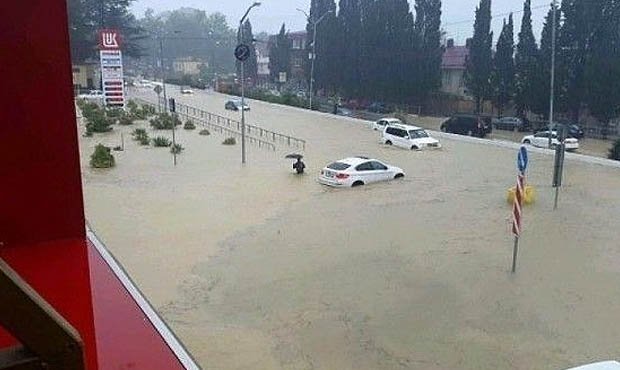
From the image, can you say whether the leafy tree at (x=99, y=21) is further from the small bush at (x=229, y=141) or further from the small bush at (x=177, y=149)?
the small bush at (x=229, y=141)

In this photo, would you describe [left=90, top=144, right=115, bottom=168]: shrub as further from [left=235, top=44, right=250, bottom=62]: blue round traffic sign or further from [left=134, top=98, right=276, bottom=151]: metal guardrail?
[left=134, top=98, right=276, bottom=151]: metal guardrail

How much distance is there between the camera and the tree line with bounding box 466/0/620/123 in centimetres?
2342

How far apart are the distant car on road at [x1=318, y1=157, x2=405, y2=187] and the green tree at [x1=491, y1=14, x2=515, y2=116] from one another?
677 inches

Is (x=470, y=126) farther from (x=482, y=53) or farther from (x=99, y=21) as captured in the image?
(x=99, y=21)

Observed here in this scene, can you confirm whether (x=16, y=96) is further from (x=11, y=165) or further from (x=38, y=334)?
(x=38, y=334)

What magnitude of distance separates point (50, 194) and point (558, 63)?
1045 inches

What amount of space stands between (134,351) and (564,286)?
5911mm

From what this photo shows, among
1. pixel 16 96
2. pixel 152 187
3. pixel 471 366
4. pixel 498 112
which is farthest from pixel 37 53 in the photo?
pixel 498 112

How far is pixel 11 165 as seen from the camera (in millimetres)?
1468

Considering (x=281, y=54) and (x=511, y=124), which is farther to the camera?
(x=281, y=54)

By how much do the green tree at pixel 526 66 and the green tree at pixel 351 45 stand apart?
9.39 metres

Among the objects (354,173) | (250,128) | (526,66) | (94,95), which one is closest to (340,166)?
(354,173)

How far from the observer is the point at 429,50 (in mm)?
30922

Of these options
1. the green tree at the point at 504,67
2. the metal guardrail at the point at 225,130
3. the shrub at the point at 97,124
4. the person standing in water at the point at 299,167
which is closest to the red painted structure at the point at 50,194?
the person standing in water at the point at 299,167
